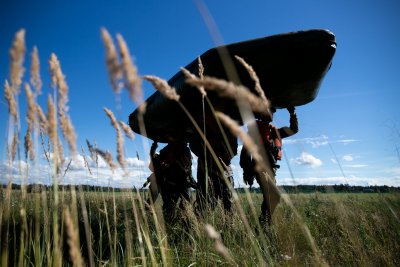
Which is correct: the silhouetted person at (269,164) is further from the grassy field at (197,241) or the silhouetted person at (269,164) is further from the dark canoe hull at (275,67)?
the dark canoe hull at (275,67)

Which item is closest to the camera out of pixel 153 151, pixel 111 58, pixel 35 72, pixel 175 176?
Result: pixel 111 58

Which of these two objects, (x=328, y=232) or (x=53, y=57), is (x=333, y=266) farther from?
(x=53, y=57)

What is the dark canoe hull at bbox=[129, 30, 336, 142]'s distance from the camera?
13.9 ft

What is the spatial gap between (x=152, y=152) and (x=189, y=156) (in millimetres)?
1226

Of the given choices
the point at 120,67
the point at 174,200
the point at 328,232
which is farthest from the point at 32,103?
the point at 174,200

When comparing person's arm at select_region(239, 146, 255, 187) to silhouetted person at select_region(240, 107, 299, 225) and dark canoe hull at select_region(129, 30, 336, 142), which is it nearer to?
silhouetted person at select_region(240, 107, 299, 225)

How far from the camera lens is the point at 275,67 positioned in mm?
4625

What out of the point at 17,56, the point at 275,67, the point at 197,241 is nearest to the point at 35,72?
the point at 17,56

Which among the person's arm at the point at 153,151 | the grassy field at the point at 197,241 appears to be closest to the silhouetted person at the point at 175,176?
the person's arm at the point at 153,151

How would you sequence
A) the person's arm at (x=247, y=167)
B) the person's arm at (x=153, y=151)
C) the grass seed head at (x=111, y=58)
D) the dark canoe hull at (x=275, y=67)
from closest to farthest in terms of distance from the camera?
the grass seed head at (x=111, y=58), the dark canoe hull at (x=275, y=67), the person's arm at (x=247, y=167), the person's arm at (x=153, y=151)

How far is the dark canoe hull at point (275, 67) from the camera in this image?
13.9ft

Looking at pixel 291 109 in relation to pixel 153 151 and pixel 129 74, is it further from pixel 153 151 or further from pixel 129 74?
pixel 129 74

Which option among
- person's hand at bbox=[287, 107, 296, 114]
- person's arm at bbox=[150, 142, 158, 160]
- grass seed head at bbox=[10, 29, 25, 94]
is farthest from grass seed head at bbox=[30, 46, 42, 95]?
person's arm at bbox=[150, 142, 158, 160]

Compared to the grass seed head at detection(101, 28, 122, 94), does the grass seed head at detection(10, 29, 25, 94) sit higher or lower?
higher
